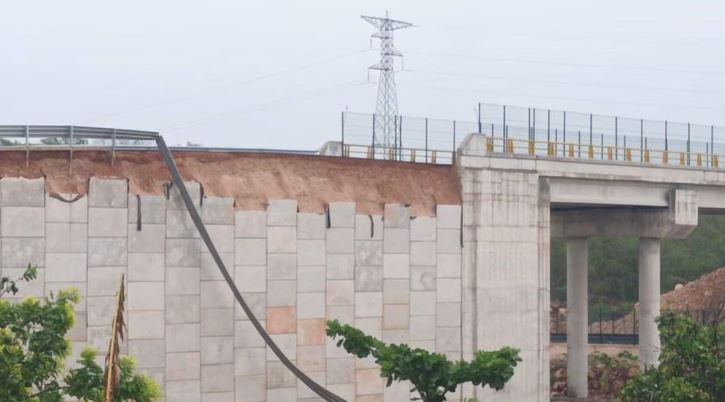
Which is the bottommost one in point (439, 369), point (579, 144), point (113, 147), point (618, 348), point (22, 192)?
point (618, 348)

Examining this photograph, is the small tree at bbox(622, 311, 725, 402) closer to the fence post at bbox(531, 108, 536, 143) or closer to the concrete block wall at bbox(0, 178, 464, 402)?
the concrete block wall at bbox(0, 178, 464, 402)

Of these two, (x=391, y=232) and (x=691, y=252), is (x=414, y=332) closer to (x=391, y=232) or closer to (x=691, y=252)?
(x=391, y=232)

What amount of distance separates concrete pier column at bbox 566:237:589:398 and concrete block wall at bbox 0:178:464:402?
15.7 metres

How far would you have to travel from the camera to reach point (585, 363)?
171 ft

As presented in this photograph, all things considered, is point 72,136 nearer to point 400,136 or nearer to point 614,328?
point 400,136

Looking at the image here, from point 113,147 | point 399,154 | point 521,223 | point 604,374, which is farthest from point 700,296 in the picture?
→ point 113,147

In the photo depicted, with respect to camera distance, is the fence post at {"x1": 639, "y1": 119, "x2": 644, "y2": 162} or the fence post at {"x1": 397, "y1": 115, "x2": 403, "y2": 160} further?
the fence post at {"x1": 639, "y1": 119, "x2": 644, "y2": 162}

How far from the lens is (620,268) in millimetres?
97438

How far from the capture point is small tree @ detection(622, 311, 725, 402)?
86.9 ft

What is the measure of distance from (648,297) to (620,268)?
164 feet

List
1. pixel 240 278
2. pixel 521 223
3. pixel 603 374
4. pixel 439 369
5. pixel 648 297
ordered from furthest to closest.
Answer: pixel 603 374 → pixel 648 297 → pixel 521 223 → pixel 240 278 → pixel 439 369

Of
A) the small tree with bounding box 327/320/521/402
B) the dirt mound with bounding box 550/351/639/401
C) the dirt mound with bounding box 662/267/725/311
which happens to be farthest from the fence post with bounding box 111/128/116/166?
the dirt mound with bounding box 662/267/725/311

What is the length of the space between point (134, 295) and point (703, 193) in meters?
27.1

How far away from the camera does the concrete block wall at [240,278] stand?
30.6 meters
